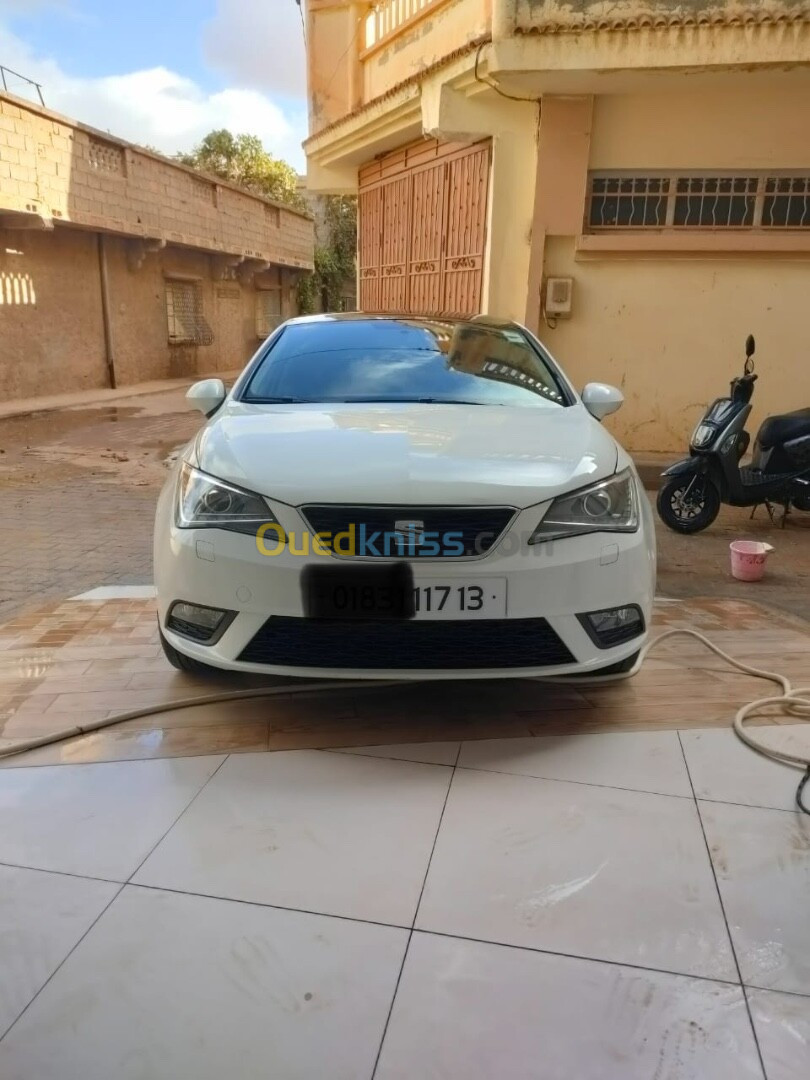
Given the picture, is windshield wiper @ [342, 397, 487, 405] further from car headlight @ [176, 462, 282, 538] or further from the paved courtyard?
the paved courtyard

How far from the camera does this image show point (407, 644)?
2238mm

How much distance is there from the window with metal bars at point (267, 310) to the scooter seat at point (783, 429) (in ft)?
61.7

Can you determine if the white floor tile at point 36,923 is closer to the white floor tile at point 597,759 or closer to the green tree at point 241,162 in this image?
the white floor tile at point 597,759

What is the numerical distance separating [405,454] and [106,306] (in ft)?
49.0

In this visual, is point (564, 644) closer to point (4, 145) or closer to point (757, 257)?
point (757, 257)

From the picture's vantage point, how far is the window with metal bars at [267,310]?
23.0 meters

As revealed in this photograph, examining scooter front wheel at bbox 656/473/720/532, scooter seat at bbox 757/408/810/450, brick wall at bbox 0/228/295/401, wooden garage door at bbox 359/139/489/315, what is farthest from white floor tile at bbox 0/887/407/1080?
brick wall at bbox 0/228/295/401

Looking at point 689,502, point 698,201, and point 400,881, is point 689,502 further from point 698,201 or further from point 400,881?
point 400,881

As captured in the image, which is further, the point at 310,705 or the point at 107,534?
the point at 107,534

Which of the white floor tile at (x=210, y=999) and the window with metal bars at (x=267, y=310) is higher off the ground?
the window with metal bars at (x=267, y=310)

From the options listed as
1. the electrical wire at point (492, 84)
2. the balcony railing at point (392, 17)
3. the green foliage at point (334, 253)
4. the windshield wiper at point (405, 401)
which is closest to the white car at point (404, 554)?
the windshield wiper at point (405, 401)

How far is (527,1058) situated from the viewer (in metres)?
1.40

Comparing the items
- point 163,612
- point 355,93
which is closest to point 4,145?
point 355,93

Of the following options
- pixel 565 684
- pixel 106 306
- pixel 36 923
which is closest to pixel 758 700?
pixel 565 684
